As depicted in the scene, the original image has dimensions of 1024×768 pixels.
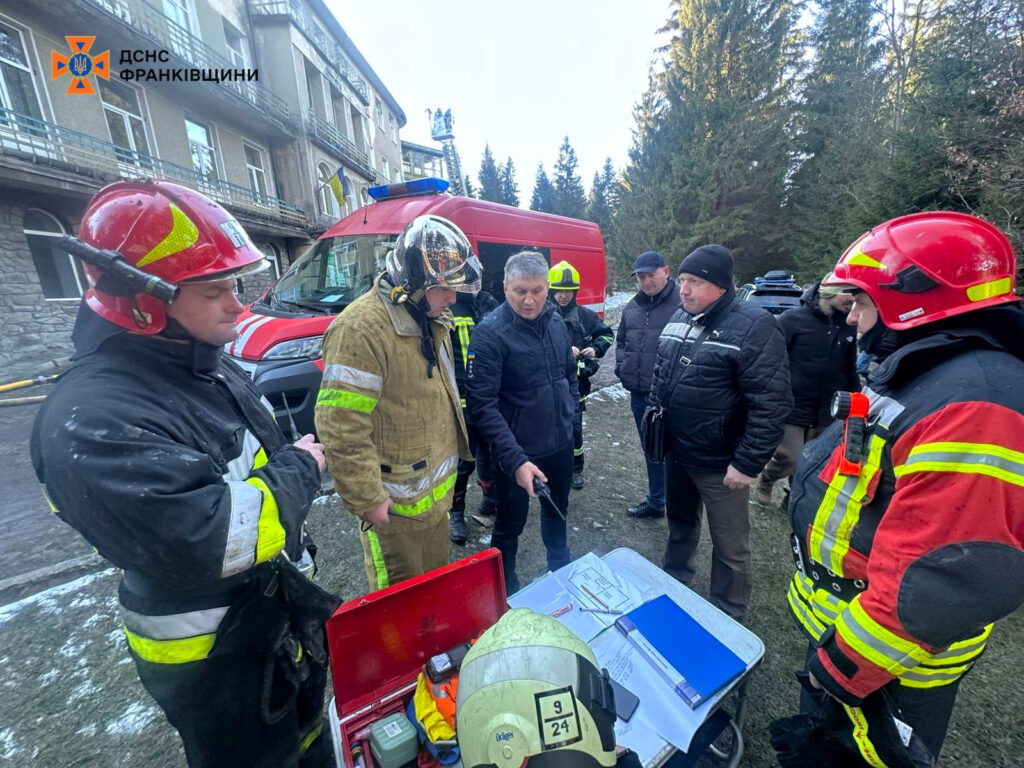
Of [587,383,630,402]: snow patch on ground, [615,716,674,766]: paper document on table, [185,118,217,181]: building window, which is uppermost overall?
[185,118,217,181]: building window

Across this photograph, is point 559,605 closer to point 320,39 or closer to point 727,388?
point 727,388

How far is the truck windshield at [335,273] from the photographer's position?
15.1 feet

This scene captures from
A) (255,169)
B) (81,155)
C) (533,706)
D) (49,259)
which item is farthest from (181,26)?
(533,706)

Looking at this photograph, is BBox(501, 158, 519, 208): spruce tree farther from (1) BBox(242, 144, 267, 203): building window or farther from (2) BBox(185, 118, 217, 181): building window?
(2) BBox(185, 118, 217, 181): building window

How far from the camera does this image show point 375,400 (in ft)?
5.67

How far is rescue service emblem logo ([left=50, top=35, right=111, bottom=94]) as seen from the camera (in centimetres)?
855

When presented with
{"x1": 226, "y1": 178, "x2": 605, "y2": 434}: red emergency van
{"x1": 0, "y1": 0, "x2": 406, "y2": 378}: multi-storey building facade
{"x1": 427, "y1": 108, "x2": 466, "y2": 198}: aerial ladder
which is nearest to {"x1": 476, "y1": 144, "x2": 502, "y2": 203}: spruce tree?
{"x1": 427, "y1": 108, "x2": 466, "y2": 198}: aerial ladder

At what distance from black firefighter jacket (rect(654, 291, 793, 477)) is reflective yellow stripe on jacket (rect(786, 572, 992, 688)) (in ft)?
2.87

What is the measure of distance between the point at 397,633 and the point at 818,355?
3.43 m

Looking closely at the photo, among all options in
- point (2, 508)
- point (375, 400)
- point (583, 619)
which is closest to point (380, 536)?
point (375, 400)

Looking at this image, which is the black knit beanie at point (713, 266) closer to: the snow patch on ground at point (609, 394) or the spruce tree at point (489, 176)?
the snow patch on ground at point (609, 394)

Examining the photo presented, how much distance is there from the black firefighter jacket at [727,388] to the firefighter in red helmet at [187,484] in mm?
1902

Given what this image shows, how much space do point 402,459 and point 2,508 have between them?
14.0 feet

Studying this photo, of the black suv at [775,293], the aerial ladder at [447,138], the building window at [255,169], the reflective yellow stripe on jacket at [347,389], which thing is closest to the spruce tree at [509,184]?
the aerial ladder at [447,138]
